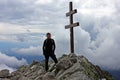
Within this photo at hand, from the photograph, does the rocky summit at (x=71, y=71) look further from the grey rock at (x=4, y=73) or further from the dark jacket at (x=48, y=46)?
the dark jacket at (x=48, y=46)

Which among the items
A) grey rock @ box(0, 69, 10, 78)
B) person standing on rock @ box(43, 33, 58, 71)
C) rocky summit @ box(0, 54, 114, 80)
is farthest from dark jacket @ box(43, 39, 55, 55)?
grey rock @ box(0, 69, 10, 78)

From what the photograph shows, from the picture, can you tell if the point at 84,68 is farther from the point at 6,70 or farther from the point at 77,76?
the point at 6,70

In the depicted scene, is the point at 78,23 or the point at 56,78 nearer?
the point at 56,78

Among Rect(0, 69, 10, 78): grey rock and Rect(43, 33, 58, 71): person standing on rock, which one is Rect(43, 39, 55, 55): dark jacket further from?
Rect(0, 69, 10, 78): grey rock

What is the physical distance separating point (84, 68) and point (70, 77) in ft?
4.71

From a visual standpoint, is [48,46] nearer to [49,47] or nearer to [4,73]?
[49,47]

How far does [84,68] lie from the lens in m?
26.2

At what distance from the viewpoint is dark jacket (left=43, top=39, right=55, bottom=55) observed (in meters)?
28.6

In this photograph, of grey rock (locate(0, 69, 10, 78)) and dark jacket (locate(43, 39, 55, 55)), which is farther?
grey rock (locate(0, 69, 10, 78))

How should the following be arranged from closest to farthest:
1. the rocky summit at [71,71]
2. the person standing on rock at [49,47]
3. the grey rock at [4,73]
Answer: the rocky summit at [71,71], the person standing on rock at [49,47], the grey rock at [4,73]

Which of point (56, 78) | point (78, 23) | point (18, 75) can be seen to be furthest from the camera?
point (18, 75)

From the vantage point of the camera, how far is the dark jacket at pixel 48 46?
28.6 m

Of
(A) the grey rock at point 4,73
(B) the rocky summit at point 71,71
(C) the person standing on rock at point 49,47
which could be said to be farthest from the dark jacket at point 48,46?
(A) the grey rock at point 4,73

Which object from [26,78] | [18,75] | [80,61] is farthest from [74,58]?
[18,75]
